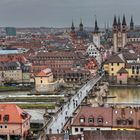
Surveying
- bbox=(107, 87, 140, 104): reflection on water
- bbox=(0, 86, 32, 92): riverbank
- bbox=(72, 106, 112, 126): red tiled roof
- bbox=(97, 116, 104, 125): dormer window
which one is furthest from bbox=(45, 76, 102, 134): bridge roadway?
bbox=(0, 86, 32, 92): riverbank

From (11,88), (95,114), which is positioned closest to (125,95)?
(11,88)

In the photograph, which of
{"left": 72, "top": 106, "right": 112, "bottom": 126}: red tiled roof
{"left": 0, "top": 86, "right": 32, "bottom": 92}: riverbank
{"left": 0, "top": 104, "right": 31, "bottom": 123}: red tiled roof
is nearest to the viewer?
{"left": 72, "top": 106, "right": 112, "bottom": 126}: red tiled roof

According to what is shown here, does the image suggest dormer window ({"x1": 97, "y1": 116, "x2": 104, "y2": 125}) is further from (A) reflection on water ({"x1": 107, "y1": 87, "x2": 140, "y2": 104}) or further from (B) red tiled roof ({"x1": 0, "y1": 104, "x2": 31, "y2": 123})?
(A) reflection on water ({"x1": 107, "y1": 87, "x2": 140, "y2": 104})

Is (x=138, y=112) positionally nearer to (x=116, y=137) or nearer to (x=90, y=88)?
(x=116, y=137)

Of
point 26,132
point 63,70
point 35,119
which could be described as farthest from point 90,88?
point 26,132

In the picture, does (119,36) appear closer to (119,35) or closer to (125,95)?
(119,35)

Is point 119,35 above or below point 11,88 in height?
above

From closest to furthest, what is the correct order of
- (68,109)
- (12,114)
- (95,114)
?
(95,114), (12,114), (68,109)
